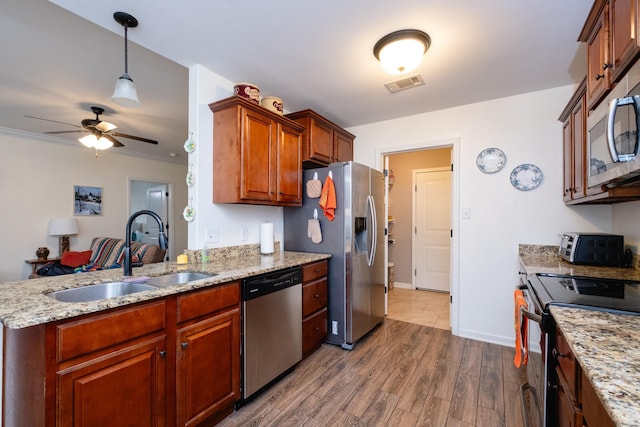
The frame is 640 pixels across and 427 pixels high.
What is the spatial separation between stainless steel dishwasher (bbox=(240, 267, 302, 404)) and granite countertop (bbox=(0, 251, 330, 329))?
0.34 feet

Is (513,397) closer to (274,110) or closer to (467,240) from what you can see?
(467,240)

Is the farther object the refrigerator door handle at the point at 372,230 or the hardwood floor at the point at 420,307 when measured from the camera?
the hardwood floor at the point at 420,307

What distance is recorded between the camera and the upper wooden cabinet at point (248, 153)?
87.0 inches

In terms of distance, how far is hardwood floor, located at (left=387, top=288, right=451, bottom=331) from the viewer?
11.3ft

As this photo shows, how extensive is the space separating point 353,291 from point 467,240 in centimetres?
135

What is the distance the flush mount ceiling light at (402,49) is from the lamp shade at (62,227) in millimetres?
4916

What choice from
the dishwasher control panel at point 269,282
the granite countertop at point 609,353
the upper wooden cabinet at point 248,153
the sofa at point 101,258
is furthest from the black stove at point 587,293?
the sofa at point 101,258

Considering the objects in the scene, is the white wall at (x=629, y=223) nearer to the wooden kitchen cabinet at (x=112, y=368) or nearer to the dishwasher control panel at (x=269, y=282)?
the dishwasher control panel at (x=269, y=282)

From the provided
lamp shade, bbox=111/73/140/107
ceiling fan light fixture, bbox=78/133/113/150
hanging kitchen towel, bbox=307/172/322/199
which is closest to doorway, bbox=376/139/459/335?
hanging kitchen towel, bbox=307/172/322/199

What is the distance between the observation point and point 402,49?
1944mm

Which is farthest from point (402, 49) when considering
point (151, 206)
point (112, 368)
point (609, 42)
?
point (151, 206)

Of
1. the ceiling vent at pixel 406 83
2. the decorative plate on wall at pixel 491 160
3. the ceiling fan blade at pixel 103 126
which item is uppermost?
the ceiling vent at pixel 406 83

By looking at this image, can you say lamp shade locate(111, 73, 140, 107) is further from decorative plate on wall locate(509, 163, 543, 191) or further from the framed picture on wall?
the framed picture on wall

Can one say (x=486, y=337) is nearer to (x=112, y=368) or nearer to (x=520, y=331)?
(x=520, y=331)
